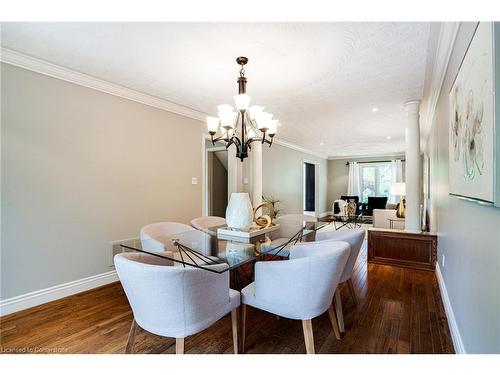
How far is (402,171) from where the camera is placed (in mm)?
8844

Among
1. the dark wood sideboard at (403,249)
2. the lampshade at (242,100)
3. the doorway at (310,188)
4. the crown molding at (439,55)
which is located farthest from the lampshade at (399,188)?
the doorway at (310,188)

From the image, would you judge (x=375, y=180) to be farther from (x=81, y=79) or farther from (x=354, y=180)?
(x=81, y=79)

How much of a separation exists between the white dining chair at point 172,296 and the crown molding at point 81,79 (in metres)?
2.22

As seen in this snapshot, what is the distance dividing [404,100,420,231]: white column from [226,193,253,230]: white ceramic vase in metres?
2.60

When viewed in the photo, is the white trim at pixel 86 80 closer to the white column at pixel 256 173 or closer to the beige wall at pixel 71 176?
the beige wall at pixel 71 176

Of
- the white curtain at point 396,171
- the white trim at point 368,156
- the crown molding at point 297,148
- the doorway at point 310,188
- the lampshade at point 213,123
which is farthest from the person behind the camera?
the doorway at point 310,188

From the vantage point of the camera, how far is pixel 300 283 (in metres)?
1.49

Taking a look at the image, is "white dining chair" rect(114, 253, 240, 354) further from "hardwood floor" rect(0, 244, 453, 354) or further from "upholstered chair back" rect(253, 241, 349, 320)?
"hardwood floor" rect(0, 244, 453, 354)

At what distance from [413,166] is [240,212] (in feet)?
9.00

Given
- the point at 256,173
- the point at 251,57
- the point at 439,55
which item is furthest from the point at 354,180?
the point at 251,57

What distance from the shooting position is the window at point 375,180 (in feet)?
31.0

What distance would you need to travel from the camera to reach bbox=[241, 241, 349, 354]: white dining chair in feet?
4.82
